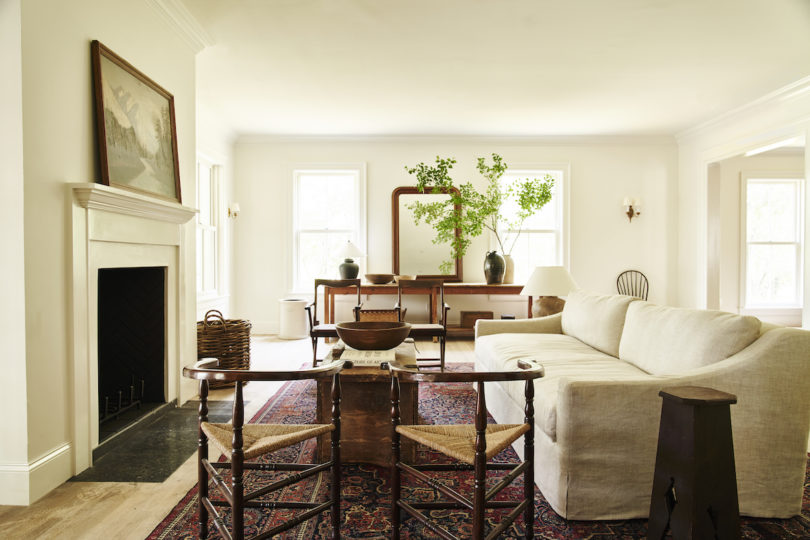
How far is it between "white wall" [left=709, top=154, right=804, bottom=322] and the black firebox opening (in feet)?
25.3

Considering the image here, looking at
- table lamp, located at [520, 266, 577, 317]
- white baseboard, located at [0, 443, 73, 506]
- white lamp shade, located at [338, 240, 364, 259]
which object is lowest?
white baseboard, located at [0, 443, 73, 506]

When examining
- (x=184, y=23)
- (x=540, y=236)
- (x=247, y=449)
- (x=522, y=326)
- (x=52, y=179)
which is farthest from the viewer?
(x=540, y=236)

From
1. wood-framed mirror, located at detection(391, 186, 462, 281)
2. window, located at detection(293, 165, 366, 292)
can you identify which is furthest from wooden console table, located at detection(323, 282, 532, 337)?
window, located at detection(293, 165, 366, 292)

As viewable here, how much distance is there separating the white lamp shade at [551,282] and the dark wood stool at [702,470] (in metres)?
2.22

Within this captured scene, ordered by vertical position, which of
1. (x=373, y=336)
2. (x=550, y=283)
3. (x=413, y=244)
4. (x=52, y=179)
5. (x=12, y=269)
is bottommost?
(x=373, y=336)

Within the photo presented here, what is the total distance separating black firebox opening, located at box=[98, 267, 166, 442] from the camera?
3338 mm

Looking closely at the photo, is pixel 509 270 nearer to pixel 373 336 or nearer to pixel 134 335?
pixel 373 336

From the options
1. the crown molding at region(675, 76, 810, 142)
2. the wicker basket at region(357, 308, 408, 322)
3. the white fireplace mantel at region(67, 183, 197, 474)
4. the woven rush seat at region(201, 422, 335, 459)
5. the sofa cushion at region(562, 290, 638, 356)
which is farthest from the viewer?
the crown molding at region(675, 76, 810, 142)

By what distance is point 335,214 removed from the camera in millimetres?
7121

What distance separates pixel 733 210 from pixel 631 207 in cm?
185

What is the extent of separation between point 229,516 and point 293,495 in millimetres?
302

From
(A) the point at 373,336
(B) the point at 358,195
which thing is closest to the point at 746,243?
(B) the point at 358,195

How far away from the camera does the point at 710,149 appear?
637 centimetres

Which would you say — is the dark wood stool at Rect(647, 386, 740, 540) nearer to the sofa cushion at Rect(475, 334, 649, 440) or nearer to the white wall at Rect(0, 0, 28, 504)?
the sofa cushion at Rect(475, 334, 649, 440)
